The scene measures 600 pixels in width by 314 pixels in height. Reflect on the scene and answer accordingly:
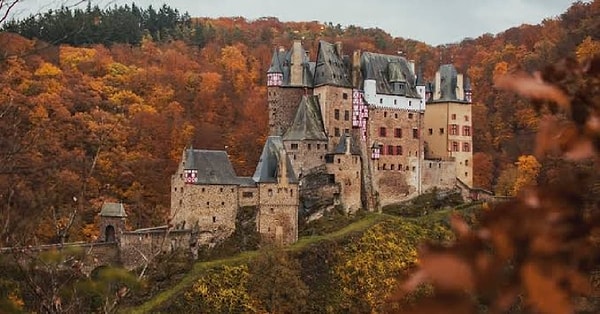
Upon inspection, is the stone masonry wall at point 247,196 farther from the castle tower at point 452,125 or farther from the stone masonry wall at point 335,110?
the castle tower at point 452,125

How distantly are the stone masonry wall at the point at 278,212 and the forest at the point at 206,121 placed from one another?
1.58m

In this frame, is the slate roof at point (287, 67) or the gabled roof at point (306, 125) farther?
the slate roof at point (287, 67)

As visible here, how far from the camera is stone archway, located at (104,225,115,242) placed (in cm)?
3211

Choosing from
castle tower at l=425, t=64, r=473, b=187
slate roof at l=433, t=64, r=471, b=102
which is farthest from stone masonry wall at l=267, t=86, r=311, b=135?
slate roof at l=433, t=64, r=471, b=102

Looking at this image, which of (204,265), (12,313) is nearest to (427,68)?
(204,265)

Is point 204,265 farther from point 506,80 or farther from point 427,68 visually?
point 427,68

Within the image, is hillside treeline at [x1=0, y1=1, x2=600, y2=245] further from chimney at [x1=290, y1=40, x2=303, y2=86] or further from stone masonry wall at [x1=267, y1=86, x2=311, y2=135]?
chimney at [x1=290, y1=40, x2=303, y2=86]

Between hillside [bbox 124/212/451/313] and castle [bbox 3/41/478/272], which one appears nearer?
hillside [bbox 124/212/451/313]

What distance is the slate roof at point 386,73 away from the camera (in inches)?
1476

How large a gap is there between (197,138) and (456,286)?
46846 millimetres

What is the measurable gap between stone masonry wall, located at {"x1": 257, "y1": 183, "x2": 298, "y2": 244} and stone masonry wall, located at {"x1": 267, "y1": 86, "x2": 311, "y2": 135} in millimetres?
4729

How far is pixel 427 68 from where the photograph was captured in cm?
6775

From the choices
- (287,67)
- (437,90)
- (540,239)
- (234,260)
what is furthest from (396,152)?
(540,239)

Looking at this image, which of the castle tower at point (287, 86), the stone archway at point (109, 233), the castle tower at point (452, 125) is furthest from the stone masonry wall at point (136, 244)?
the castle tower at point (452, 125)
